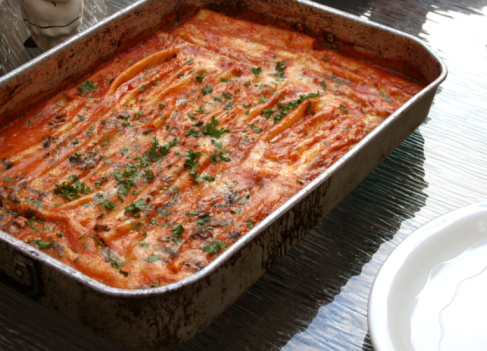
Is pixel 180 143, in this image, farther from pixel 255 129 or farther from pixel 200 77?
pixel 200 77

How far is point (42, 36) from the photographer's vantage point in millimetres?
1998

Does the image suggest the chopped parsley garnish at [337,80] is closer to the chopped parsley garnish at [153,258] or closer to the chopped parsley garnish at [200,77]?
the chopped parsley garnish at [200,77]

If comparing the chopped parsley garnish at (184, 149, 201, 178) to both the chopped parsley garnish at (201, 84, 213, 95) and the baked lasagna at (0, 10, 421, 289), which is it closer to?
the baked lasagna at (0, 10, 421, 289)

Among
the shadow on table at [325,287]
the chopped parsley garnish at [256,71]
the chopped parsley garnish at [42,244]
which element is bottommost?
the shadow on table at [325,287]

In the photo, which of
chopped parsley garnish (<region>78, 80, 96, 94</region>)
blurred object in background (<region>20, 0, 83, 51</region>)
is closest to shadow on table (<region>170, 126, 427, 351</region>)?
chopped parsley garnish (<region>78, 80, 96, 94</region>)

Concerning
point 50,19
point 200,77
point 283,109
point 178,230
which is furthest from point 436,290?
point 50,19

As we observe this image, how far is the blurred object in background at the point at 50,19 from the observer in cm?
193

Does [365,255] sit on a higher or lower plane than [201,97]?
lower

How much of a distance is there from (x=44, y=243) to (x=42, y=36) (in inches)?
36.8

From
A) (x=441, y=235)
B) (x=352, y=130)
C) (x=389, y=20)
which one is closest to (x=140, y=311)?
(x=441, y=235)

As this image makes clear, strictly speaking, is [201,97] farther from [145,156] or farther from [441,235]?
[441,235]

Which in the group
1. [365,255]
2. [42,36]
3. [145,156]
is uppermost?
[42,36]

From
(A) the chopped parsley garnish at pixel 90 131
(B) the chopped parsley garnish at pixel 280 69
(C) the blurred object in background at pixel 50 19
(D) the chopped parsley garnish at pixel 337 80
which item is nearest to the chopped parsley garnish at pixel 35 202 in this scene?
(A) the chopped parsley garnish at pixel 90 131

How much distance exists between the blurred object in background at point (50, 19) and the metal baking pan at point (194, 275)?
0.16 metres
